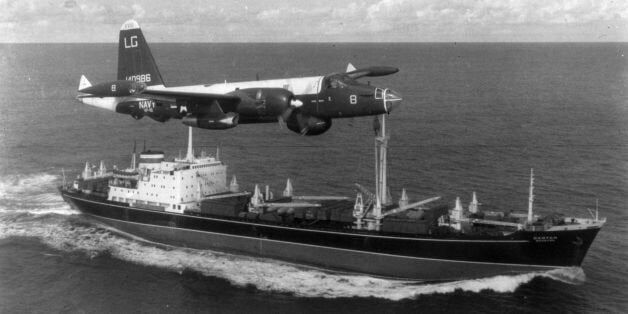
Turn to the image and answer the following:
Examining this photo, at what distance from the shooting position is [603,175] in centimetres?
5103

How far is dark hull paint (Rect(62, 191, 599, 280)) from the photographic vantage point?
32281 millimetres

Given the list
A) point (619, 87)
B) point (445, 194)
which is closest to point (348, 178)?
point (445, 194)

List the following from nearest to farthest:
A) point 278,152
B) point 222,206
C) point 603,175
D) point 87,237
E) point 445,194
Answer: point 222,206
point 87,237
point 445,194
point 603,175
point 278,152

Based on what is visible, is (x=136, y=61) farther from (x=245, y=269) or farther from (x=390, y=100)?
(x=390, y=100)

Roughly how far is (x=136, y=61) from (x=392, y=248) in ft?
62.7

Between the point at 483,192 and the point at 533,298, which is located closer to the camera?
the point at 533,298

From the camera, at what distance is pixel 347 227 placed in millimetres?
34625

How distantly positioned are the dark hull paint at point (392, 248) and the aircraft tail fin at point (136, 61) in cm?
964

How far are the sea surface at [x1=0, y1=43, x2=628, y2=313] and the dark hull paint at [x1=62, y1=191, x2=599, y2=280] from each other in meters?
0.72

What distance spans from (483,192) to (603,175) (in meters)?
12.6

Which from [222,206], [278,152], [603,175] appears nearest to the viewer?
[222,206]

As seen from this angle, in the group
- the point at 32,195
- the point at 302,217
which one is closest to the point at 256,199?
the point at 302,217

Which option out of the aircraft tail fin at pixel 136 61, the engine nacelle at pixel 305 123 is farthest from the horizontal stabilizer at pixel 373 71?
the aircraft tail fin at pixel 136 61

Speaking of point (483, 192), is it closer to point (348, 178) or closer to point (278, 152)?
point (348, 178)
